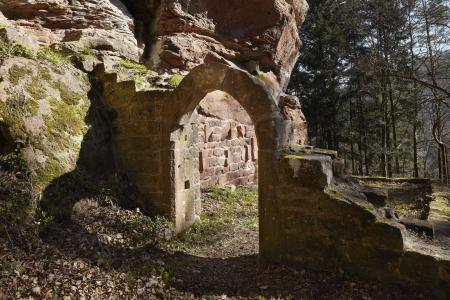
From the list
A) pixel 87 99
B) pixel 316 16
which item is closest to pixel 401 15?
pixel 316 16

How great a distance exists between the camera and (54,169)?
4980 millimetres

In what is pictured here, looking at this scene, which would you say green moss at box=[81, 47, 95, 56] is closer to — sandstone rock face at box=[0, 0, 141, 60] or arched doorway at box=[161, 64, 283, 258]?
sandstone rock face at box=[0, 0, 141, 60]

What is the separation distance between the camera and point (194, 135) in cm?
660

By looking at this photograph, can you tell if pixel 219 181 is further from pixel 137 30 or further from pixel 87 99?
pixel 137 30

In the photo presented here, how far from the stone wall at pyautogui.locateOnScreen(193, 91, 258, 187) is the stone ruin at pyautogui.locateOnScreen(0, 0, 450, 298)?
0.03 meters

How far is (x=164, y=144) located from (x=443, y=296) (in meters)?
4.34

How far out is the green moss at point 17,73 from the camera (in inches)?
199

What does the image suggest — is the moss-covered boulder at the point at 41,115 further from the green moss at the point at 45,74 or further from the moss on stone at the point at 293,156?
the moss on stone at the point at 293,156

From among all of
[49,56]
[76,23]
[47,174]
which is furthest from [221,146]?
[47,174]

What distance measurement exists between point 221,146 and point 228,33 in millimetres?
4291

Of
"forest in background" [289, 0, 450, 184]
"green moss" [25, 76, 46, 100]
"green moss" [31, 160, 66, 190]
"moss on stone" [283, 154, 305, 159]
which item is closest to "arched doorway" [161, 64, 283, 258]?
"moss on stone" [283, 154, 305, 159]

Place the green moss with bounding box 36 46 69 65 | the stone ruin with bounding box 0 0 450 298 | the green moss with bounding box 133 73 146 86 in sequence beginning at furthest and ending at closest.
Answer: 1. the green moss with bounding box 133 73 146 86
2. the green moss with bounding box 36 46 69 65
3. the stone ruin with bounding box 0 0 450 298

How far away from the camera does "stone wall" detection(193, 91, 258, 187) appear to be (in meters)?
8.91

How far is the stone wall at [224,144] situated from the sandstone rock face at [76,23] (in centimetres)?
246
